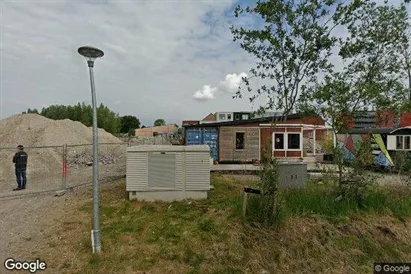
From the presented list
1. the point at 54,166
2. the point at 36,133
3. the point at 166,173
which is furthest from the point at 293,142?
the point at 36,133

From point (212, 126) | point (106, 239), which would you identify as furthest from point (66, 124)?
→ point (106, 239)

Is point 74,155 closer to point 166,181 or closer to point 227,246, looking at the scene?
point 166,181

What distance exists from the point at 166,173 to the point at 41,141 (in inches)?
737

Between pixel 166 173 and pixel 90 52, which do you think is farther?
pixel 166 173

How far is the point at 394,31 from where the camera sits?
21.7 ft

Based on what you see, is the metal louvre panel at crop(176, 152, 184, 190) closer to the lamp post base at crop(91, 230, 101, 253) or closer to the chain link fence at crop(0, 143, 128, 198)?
the lamp post base at crop(91, 230, 101, 253)

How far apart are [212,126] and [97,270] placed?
14.8 meters

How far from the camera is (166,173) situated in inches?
296

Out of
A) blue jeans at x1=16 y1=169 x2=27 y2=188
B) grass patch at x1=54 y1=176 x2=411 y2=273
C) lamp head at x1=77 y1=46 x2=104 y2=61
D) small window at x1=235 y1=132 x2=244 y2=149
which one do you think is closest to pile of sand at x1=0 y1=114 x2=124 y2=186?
blue jeans at x1=16 y1=169 x2=27 y2=188

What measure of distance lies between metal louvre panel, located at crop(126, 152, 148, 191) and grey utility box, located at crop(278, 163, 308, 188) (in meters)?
4.00

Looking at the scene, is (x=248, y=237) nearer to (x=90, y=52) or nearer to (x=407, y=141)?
(x=90, y=52)

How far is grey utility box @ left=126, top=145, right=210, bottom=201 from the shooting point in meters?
7.46

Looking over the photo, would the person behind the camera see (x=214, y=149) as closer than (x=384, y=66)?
No

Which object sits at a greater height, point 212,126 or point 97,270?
point 212,126
